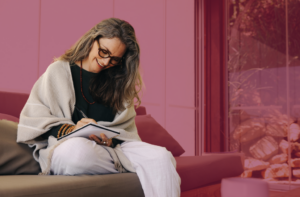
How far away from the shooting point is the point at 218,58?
4262 millimetres

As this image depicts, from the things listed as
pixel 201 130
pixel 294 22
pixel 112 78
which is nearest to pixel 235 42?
pixel 294 22

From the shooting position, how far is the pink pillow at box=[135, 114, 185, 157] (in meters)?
2.33

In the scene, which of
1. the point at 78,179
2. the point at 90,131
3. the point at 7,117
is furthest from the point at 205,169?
the point at 7,117

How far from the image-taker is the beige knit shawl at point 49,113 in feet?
4.51

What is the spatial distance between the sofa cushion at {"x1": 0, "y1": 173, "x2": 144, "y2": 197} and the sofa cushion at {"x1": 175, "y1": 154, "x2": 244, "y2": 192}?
0.52 m

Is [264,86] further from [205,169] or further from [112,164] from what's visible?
[112,164]

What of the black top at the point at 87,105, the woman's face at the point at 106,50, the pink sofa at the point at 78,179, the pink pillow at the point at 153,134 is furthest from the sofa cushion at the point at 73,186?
the pink pillow at the point at 153,134

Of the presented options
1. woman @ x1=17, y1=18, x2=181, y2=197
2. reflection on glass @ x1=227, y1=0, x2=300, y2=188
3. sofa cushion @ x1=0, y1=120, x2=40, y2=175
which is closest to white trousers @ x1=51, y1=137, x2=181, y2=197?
woman @ x1=17, y1=18, x2=181, y2=197

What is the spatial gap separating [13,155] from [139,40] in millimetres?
2423

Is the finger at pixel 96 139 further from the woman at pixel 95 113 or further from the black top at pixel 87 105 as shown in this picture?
the black top at pixel 87 105

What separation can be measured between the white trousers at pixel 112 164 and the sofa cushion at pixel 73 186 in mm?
57

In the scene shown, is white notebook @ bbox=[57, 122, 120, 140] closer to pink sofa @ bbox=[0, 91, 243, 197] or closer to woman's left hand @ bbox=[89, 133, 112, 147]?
woman's left hand @ bbox=[89, 133, 112, 147]

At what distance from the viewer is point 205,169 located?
2008 mm

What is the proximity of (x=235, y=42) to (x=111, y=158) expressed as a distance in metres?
3.39
